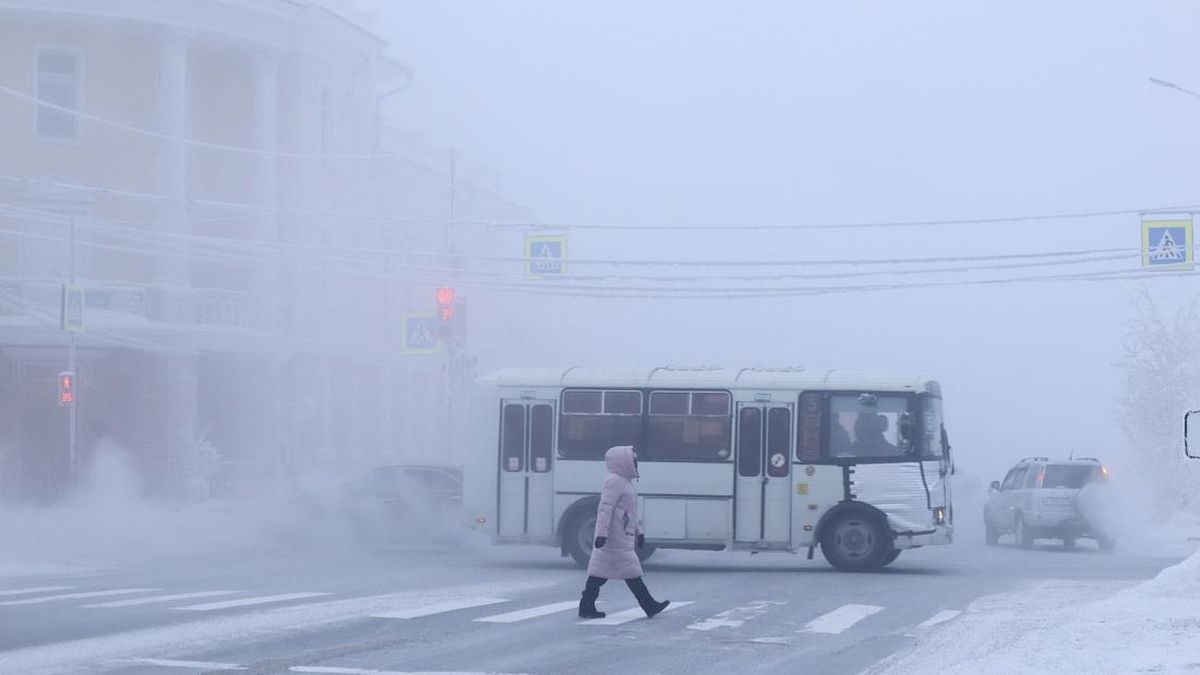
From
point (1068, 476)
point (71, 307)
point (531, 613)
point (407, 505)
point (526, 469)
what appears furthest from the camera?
point (71, 307)

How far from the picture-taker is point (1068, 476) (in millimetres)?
34812

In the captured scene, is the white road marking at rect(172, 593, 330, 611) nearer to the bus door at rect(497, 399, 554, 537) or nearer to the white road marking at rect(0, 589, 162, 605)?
the white road marking at rect(0, 589, 162, 605)

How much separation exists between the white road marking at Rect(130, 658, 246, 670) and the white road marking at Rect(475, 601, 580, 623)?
3.87 metres

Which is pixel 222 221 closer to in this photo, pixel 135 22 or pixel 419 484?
pixel 135 22

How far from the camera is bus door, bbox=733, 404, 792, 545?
2484cm

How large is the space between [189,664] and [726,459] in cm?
1300

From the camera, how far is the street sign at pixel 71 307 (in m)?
37.5

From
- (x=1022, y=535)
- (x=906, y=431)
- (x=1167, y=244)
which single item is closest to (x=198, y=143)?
(x=1022, y=535)

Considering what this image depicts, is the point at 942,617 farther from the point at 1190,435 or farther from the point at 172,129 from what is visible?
the point at 172,129

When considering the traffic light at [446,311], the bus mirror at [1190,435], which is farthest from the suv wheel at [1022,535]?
the bus mirror at [1190,435]

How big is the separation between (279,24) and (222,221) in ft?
19.1

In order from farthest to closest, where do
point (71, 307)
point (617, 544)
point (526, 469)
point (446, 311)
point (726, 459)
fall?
point (71, 307) < point (446, 311) < point (526, 469) < point (726, 459) < point (617, 544)

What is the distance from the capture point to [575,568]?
25578 mm

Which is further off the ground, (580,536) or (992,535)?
(580,536)
